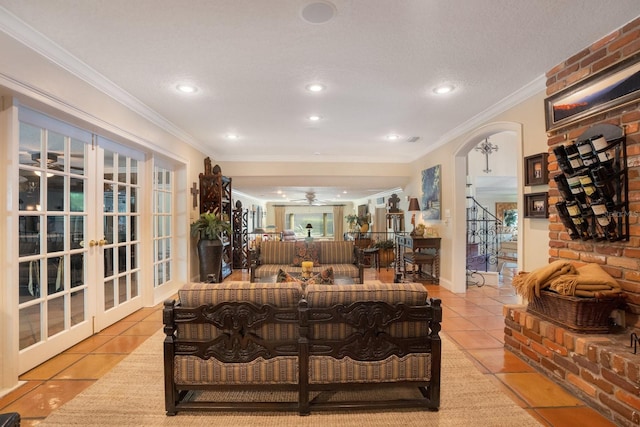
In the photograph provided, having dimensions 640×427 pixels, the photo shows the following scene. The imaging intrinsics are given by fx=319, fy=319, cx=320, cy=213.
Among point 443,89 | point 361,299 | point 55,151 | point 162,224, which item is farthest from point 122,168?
point 443,89

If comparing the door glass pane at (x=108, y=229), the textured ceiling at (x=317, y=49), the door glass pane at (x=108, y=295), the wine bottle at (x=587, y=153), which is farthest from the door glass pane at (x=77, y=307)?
the wine bottle at (x=587, y=153)

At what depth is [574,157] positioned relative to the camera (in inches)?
92.5

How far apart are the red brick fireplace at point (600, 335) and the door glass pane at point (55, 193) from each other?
395cm

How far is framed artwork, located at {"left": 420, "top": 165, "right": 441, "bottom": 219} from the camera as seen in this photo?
5219 mm

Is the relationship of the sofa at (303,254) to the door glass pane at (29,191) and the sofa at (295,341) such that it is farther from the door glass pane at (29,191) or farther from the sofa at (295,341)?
the sofa at (295,341)

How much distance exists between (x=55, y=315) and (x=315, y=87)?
9.92ft

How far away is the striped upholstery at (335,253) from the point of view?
198 inches

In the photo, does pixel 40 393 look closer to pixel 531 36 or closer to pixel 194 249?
pixel 194 249

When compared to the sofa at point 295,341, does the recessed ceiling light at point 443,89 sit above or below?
above

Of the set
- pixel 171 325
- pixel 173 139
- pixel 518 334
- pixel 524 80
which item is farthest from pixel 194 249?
pixel 524 80

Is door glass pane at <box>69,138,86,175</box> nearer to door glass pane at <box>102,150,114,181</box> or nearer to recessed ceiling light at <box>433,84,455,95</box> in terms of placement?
door glass pane at <box>102,150,114,181</box>

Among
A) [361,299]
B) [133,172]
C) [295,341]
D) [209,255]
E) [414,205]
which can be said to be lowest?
[295,341]

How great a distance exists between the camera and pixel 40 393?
2.10 meters

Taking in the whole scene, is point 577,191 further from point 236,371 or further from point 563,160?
point 236,371
